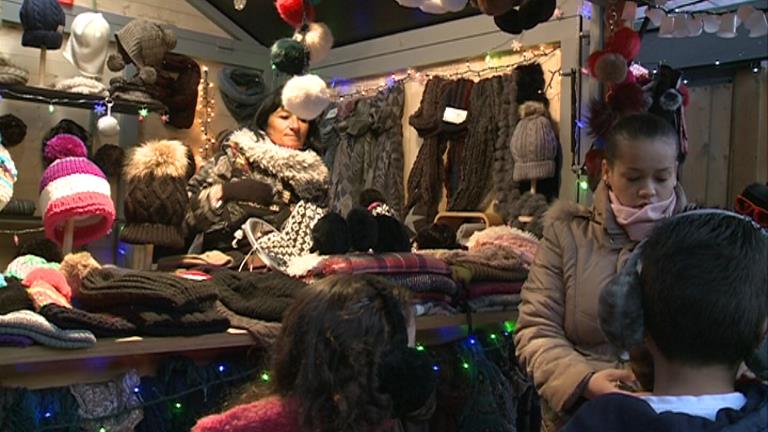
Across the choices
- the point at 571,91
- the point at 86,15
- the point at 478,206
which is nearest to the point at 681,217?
the point at 571,91

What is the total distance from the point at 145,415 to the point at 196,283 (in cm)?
31

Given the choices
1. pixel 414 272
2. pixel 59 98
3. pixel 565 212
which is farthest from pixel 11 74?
pixel 565 212

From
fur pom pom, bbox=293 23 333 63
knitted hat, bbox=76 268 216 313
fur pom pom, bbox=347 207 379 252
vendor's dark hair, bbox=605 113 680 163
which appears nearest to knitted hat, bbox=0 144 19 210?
knitted hat, bbox=76 268 216 313

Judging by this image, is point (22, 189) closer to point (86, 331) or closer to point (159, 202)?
point (159, 202)

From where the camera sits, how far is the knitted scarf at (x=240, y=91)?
4.41 meters

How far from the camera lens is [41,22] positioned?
3.28m

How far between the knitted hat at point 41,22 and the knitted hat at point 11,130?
1.44ft

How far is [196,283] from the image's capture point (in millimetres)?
1772

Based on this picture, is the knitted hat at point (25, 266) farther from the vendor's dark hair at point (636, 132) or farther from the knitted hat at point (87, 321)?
the vendor's dark hair at point (636, 132)

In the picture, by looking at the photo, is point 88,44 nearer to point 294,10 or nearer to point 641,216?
point 294,10

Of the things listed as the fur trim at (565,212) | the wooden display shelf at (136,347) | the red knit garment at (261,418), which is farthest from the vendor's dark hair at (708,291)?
the wooden display shelf at (136,347)

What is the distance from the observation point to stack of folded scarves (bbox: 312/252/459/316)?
6.64 feet

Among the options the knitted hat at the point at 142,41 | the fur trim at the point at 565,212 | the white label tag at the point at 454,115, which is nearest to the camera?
the fur trim at the point at 565,212

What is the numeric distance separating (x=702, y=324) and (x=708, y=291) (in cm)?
4
